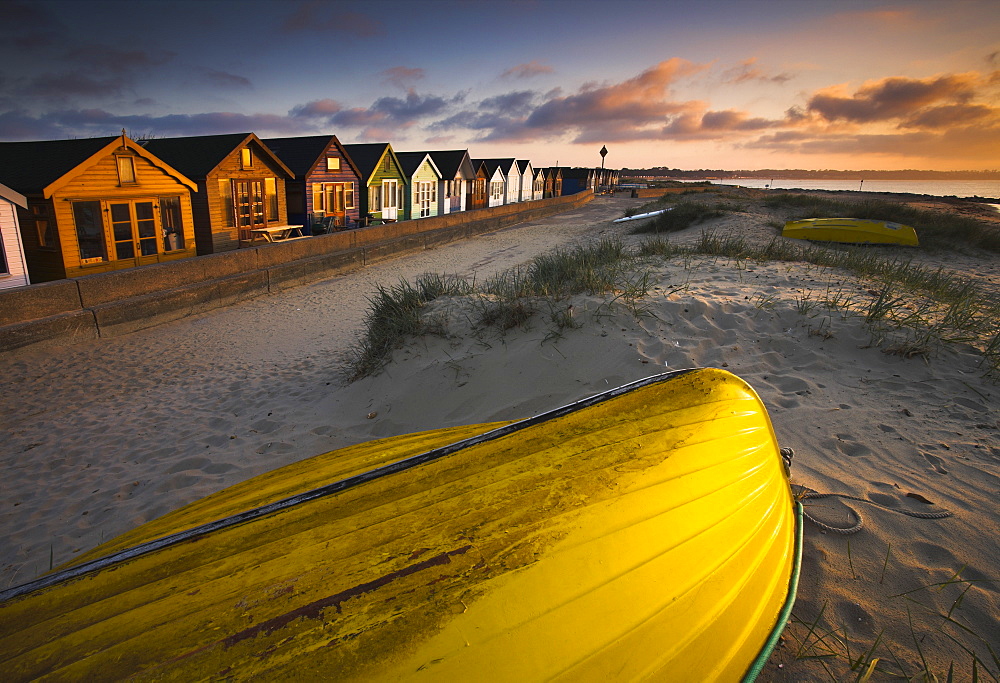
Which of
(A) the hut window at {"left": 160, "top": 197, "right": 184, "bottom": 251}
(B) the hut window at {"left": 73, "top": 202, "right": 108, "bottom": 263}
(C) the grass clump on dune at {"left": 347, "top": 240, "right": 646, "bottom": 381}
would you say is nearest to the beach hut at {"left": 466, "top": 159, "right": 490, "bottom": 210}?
(A) the hut window at {"left": 160, "top": 197, "right": 184, "bottom": 251}

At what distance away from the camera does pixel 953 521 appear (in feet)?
9.02

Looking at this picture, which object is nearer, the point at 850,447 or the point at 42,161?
the point at 850,447

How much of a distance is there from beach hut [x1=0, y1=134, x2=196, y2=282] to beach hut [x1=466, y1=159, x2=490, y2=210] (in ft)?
78.8

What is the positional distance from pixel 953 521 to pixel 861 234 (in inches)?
606

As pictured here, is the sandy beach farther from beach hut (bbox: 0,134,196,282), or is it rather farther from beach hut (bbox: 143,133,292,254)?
beach hut (bbox: 143,133,292,254)

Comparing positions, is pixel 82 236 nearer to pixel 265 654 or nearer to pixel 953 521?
pixel 265 654

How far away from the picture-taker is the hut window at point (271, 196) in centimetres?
1988

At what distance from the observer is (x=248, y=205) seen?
18.9 m

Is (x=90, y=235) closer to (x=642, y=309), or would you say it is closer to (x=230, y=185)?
(x=230, y=185)

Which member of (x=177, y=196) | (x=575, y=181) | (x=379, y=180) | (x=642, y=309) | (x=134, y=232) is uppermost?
(x=575, y=181)

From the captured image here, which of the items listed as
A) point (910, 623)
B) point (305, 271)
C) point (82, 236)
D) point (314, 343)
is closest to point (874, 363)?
point (910, 623)

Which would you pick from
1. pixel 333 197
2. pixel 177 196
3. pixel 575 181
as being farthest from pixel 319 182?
pixel 575 181

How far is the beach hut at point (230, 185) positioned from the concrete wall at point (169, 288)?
4.65m

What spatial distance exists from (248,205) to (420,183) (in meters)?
12.9
